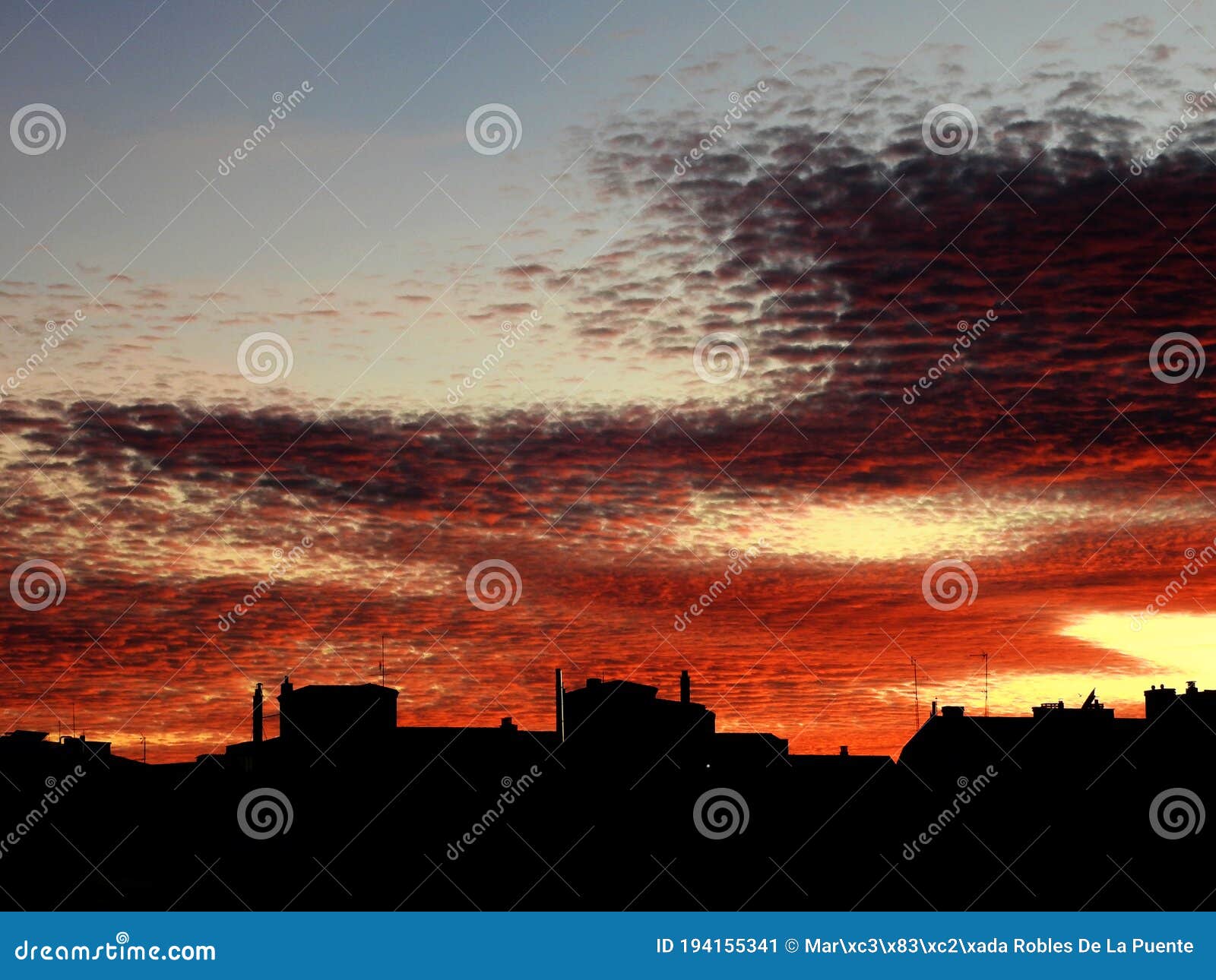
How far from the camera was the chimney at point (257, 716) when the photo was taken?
57.3 meters

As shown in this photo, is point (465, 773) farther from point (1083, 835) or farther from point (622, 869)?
point (1083, 835)

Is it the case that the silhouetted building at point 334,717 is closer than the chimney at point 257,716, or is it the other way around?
the silhouetted building at point 334,717

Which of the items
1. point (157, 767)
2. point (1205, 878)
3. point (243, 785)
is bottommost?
point (1205, 878)

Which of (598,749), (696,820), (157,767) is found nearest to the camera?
(696,820)

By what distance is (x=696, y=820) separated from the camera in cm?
4597

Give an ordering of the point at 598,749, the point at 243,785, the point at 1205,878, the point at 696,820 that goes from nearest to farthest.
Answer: the point at 1205,878 < the point at 696,820 < the point at 243,785 < the point at 598,749

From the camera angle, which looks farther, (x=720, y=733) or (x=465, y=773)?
(x=720, y=733)

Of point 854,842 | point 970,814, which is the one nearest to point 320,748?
point 854,842

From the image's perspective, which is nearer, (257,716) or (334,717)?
(334,717)

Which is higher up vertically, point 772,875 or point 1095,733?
point 1095,733

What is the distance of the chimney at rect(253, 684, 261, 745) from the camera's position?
57.3m

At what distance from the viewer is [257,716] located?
189ft

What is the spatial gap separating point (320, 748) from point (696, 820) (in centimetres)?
1510

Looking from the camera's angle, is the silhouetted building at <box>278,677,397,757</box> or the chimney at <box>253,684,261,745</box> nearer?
the silhouetted building at <box>278,677,397,757</box>
